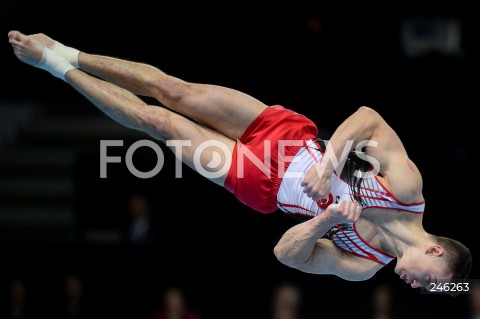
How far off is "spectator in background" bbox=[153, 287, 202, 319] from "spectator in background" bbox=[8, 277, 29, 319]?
Result: 4.92ft

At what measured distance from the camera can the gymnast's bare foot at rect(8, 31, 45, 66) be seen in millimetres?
6371

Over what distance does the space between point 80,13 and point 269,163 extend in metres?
3.80

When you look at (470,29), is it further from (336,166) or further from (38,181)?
(38,181)

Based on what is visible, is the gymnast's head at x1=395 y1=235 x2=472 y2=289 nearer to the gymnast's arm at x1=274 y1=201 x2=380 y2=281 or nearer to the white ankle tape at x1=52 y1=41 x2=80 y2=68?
the gymnast's arm at x1=274 y1=201 x2=380 y2=281

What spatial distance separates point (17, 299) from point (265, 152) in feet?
14.8

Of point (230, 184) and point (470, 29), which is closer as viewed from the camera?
point (230, 184)

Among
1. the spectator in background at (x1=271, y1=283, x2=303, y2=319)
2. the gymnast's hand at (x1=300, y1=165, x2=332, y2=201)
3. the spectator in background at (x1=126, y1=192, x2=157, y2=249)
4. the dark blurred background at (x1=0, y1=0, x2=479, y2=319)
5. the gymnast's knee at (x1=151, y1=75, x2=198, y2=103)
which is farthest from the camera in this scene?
the spectator in background at (x1=126, y1=192, x2=157, y2=249)

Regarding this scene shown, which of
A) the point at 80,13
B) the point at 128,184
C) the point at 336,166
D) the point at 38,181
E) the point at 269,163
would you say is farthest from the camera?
the point at 38,181

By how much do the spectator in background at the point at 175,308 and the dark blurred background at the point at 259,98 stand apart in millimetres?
77

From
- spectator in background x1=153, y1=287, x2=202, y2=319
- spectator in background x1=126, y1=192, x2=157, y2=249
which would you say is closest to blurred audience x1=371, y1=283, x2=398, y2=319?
spectator in background x1=153, y1=287, x2=202, y2=319

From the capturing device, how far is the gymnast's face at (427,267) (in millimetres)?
5641

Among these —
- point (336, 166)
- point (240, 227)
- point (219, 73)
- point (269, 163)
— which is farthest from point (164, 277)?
point (336, 166)

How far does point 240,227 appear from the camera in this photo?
948cm

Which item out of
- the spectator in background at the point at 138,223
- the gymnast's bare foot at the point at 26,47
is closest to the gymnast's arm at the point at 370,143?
the gymnast's bare foot at the point at 26,47
